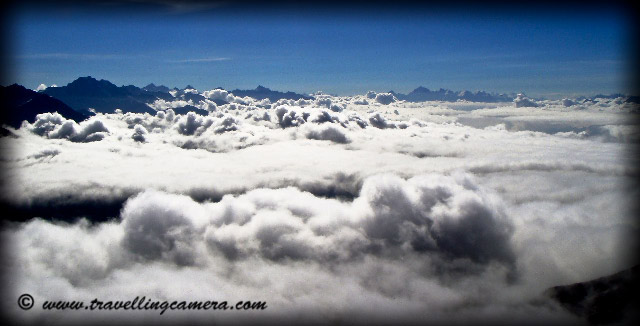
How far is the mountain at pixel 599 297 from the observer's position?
4554 centimetres

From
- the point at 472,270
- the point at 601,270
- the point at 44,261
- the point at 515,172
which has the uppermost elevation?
the point at 515,172

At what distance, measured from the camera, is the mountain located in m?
45.5

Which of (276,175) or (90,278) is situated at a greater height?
(276,175)

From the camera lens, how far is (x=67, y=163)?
19325 centimetres

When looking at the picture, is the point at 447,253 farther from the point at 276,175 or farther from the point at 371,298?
the point at 276,175

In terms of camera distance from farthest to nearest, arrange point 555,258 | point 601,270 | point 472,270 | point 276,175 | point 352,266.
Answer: point 276,175 → point 472,270 → point 352,266 → point 555,258 → point 601,270

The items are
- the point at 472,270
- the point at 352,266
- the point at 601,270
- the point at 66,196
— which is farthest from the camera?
the point at 66,196

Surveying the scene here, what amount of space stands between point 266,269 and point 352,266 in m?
24.2

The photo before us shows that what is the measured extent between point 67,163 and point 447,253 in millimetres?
226358

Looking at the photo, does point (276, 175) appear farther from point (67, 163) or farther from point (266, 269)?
point (67, 163)

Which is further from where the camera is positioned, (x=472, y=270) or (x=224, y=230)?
(x=224, y=230)

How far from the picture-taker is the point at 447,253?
329 feet

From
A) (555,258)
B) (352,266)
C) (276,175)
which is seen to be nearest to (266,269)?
(352,266)

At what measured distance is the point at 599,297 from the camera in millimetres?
52156
